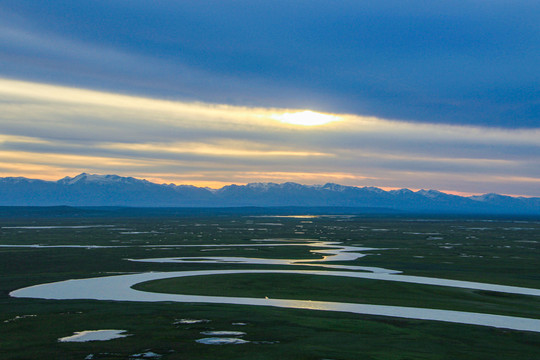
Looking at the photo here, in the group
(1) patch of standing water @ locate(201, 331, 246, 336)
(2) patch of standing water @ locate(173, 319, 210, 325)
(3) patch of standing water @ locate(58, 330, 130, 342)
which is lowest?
(3) patch of standing water @ locate(58, 330, 130, 342)

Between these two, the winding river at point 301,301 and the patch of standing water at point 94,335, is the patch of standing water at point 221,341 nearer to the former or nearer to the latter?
the patch of standing water at point 94,335

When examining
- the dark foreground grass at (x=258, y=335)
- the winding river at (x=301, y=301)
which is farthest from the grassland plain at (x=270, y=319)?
the winding river at (x=301, y=301)

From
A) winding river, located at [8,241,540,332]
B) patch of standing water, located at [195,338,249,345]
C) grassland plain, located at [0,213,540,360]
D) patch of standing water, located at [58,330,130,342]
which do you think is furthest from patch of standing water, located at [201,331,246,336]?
winding river, located at [8,241,540,332]

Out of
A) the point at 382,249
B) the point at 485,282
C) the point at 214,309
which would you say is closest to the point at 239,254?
Answer: the point at 382,249

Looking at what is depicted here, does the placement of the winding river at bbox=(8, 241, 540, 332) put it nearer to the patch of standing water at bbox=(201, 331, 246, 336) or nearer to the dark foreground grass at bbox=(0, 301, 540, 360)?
the dark foreground grass at bbox=(0, 301, 540, 360)

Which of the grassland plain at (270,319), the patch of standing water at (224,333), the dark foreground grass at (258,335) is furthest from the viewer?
the patch of standing water at (224,333)

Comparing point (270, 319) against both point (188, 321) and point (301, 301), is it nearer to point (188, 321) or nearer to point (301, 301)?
point (188, 321)

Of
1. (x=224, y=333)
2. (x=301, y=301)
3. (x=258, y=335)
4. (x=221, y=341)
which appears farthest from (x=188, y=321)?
(x=301, y=301)

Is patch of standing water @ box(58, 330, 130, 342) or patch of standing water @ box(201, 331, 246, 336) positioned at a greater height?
patch of standing water @ box(201, 331, 246, 336)

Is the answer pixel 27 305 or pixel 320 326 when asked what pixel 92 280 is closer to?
pixel 27 305
